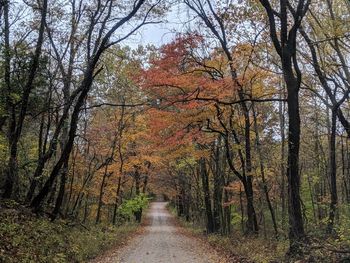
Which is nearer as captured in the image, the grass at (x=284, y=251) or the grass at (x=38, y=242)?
the grass at (x=284, y=251)

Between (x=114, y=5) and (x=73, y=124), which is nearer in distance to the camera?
(x=73, y=124)

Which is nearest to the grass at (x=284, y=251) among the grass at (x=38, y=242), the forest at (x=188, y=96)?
the forest at (x=188, y=96)

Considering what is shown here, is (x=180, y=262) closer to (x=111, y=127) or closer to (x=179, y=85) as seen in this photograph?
(x=179, y=85)

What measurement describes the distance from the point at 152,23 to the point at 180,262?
928 cm

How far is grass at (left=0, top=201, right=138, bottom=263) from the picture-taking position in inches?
387

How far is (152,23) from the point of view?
1577 cm

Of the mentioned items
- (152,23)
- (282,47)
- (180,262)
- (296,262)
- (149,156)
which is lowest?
(180,262)

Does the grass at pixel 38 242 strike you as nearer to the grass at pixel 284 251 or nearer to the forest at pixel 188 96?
the forest at pixel 188 96

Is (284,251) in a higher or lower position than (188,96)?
lower

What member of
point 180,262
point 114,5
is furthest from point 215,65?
point 180,262

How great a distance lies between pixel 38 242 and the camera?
38.1ft

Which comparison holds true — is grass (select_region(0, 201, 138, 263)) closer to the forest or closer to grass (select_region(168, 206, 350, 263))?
the forest

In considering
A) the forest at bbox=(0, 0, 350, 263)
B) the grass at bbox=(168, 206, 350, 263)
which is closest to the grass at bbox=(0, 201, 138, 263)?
the forest at bbox=(0, 0, 350, 263)

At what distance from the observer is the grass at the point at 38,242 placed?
9820mm
